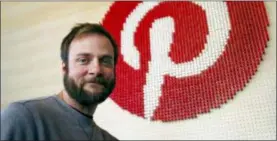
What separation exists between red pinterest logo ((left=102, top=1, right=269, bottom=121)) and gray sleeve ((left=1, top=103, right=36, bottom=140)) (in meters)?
0.72

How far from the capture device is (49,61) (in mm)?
1579

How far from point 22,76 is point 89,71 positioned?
3.30ft

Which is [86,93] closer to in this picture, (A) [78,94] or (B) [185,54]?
(A) [78,94]

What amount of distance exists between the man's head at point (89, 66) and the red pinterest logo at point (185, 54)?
1.87ft

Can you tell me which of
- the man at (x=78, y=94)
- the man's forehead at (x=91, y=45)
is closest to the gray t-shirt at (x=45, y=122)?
the man at (x=78, y=94)

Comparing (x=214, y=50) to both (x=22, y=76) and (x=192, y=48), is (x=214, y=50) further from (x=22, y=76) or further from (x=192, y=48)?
(x=22, y=76)

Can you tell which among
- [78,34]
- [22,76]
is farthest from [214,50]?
[22,76]

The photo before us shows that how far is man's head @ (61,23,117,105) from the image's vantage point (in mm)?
713

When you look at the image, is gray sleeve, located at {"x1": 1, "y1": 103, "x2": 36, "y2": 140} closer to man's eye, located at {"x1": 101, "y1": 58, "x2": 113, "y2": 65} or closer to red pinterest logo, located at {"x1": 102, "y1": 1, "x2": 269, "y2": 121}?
man's eye, located at {"x1": 101, "y1": 58, "x2": 113, "y2": 65}

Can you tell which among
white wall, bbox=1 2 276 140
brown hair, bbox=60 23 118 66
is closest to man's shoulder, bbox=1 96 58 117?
brown hair, bbox=60 23 118 66

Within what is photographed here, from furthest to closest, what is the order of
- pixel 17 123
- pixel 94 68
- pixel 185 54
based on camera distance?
pixel 185 54 → pixel 94 68 → pixel 17 123

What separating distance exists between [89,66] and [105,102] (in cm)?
71

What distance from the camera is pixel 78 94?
2.39 feet

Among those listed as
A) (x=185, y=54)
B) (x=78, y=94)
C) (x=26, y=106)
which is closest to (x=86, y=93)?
(x=78, y=94)
